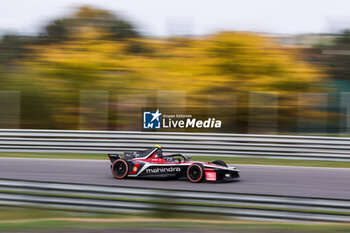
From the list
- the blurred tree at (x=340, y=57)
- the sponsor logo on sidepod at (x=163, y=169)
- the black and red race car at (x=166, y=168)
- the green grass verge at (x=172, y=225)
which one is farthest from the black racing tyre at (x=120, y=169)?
the blurred tree at (x=340, y=57)

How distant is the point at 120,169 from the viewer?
35.6 ft

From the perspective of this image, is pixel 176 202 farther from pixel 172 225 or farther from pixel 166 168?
pixel 166 168

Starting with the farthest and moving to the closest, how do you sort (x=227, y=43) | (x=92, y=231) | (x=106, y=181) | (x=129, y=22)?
(x=129, y=22), (x=227, y=43), (x=106, y=181), (x=92, y=231)

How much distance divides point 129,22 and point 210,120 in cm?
1080

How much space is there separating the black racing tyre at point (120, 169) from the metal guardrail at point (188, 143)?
4.06m

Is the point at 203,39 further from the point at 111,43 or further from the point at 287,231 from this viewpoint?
the point at 287,231

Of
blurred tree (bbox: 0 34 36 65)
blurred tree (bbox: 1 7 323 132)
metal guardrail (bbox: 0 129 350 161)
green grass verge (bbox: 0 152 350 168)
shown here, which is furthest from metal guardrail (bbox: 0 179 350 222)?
blurred tree (bbox: 0 34 36 65)

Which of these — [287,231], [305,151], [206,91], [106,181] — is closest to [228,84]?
[206,91]

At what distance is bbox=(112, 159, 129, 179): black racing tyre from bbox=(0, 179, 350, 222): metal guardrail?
318 cm

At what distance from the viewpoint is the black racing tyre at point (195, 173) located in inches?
400

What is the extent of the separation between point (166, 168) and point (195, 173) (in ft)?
2.23

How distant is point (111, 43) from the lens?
23.2 m

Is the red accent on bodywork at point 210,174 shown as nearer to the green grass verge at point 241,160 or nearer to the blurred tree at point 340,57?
the green grass verge at point 241,160

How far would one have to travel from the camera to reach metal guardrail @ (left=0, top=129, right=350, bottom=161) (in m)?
13.9
